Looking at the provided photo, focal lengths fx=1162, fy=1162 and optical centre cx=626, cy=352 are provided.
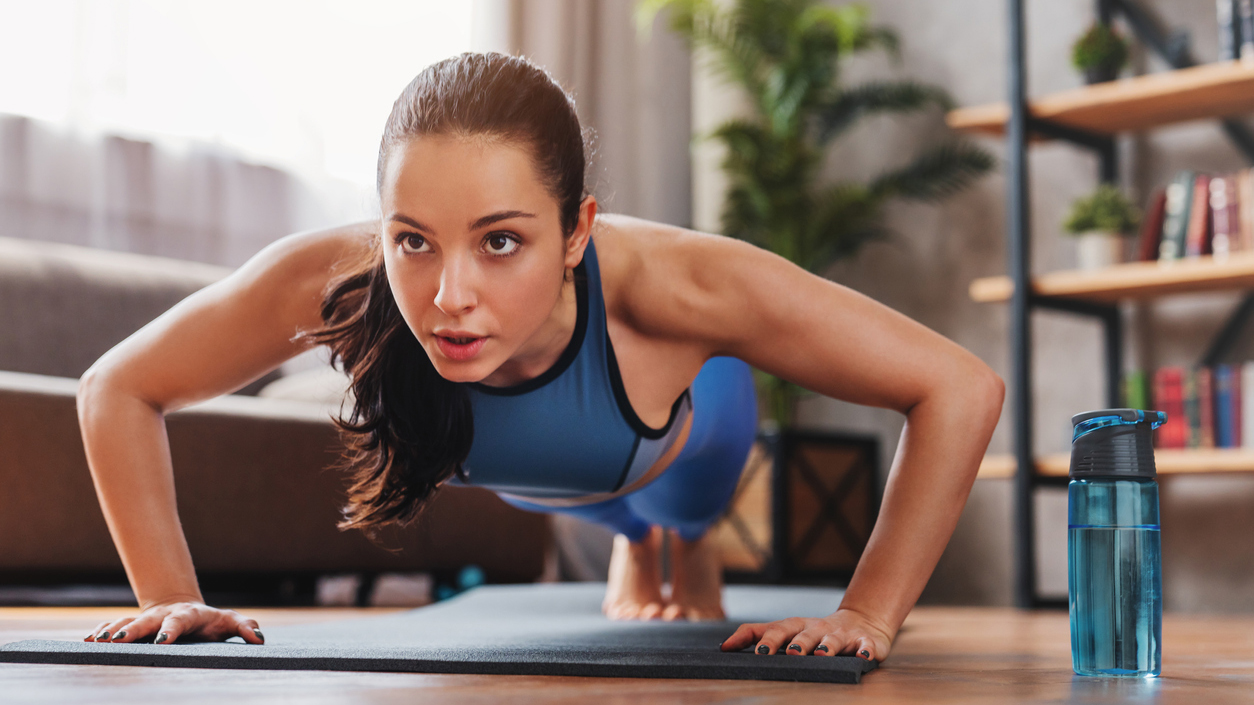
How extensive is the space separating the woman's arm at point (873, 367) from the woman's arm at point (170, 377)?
352 mm

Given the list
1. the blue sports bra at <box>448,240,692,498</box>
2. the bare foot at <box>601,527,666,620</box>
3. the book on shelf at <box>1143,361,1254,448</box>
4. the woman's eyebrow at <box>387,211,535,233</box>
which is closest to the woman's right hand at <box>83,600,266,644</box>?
the blue sports bra at <box>448,240,692,498</box>

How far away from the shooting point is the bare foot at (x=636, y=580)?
6.05ft

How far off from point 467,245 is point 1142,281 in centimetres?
214

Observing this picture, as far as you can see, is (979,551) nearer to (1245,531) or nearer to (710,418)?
(1245,531)

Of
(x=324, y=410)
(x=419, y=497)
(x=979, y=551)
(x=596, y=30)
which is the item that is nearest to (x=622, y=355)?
(x=419, y=497)

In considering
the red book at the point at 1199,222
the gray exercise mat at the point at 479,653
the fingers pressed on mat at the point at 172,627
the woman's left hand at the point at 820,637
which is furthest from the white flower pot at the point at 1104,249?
the fingers pressed on mat at the point at 172,627

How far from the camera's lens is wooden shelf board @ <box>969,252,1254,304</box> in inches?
99.4

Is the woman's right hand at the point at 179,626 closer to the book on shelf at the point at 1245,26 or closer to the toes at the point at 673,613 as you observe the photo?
the toes at the point at 673,613

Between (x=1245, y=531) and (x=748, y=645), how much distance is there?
2304mm

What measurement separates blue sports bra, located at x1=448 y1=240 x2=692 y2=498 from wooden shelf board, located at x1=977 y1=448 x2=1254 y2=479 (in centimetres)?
128

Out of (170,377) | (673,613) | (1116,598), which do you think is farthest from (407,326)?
(673,613)

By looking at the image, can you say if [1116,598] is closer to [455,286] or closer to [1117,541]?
[1117,541]

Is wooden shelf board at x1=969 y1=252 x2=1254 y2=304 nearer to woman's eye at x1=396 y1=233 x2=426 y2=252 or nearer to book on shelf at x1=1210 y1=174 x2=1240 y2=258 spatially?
book on shelf at x1=1210 y1=174 x2=1240 y2=258

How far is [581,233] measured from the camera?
110cm
